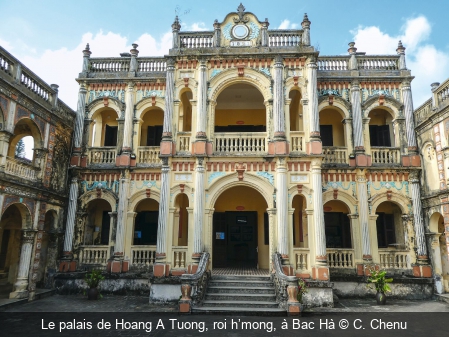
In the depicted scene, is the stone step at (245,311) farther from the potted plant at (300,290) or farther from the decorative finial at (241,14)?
the decorative finial at (241,14)

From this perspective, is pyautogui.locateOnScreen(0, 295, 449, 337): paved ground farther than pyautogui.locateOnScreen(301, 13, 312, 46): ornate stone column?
No

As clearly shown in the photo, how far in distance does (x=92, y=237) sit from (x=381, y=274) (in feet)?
41.2

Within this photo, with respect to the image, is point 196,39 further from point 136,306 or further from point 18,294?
point 18,294

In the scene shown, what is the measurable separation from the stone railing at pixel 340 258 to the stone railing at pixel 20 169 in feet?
40.6

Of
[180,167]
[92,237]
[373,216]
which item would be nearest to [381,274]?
[373,216]

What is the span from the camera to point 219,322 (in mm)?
9211

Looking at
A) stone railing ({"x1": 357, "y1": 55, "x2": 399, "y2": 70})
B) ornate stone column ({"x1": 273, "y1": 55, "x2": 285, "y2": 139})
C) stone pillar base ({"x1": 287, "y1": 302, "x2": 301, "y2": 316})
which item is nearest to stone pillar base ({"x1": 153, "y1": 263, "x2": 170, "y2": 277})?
stone pillar base ({"x1": 287, "y1": 302, "x2": 301, "y2": 316})

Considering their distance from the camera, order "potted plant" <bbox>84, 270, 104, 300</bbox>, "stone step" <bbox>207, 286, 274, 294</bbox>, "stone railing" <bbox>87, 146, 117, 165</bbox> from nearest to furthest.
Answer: "stone step" <bbox>207, 286, 274, 294</bbox>
"potted plant" <bbox>84, 270, 104, 300</bbox>
"stone railing" <bbox>87, 146, 117, 165</bbox>

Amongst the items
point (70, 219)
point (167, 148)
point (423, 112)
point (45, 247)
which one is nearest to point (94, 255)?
point (70, 219)

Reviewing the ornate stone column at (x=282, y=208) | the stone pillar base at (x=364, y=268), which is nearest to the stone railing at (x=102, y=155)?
the ornate stone column at (x=282, y=208)

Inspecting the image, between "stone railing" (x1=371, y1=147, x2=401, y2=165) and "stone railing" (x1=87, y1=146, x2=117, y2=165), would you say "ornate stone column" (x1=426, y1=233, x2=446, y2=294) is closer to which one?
"stone railing" (x1=371, y1=147, x2=401, y2=165)

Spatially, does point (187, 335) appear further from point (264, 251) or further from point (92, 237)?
point (92, 237)

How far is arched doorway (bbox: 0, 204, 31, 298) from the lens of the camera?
13710mm

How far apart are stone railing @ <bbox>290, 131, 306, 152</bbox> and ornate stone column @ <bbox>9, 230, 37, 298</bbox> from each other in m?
10.9
